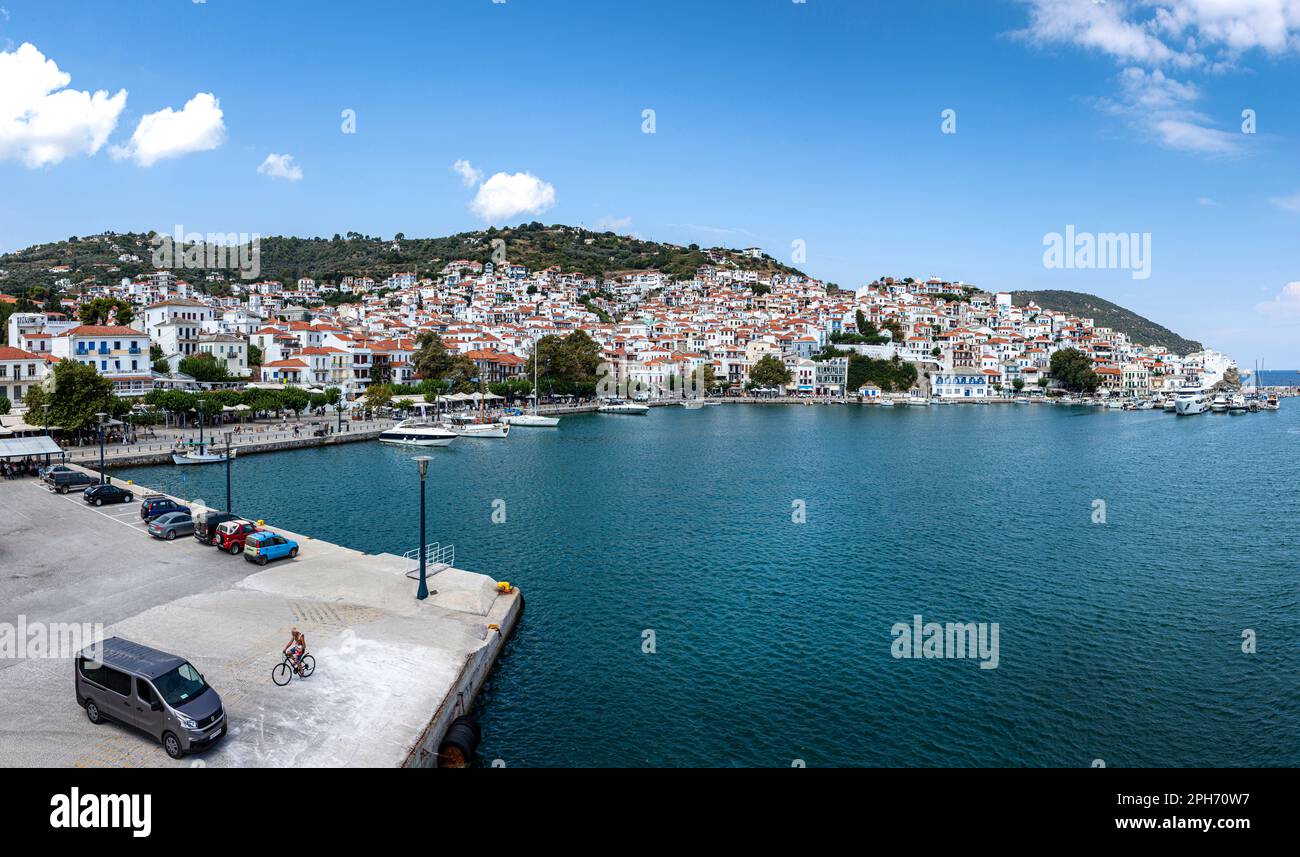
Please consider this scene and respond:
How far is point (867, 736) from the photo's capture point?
44.8 feet

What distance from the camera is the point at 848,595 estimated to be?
21.8 m

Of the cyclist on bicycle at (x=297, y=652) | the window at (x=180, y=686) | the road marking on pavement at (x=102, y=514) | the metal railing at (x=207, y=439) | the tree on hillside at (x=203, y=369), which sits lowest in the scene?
the cyclist on bicycle at (x=297, y=652)

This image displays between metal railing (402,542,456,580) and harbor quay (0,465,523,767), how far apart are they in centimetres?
31

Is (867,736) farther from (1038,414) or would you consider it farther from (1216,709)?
(1038,414)

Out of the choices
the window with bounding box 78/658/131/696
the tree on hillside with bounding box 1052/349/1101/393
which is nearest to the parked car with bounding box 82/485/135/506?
the window with bounding box 78/658/131/696

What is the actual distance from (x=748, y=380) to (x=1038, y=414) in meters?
43.2

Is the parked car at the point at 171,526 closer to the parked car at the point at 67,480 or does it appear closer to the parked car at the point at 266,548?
the parked car at the point at 266,548

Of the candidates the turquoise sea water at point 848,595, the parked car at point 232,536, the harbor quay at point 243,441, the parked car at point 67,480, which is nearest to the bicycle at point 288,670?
the turquoise sea water at point 848,595

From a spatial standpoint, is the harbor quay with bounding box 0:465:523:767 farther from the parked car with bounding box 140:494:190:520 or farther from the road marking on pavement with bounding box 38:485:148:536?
the parked car with bounding box 140:494:190:520

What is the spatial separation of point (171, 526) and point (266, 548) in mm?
4404

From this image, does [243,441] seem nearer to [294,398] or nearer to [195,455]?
[195,455]

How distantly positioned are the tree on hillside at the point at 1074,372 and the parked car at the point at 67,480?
144155 mm

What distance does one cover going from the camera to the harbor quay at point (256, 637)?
1053cm
